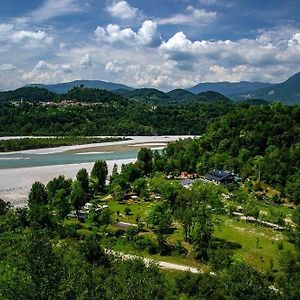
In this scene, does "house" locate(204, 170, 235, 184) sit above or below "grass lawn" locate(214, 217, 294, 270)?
above

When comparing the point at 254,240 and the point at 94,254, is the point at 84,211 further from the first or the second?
the point at 254,240

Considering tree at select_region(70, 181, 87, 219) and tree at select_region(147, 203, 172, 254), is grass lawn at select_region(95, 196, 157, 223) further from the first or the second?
tree at select_region(70, 181, 87, 219)

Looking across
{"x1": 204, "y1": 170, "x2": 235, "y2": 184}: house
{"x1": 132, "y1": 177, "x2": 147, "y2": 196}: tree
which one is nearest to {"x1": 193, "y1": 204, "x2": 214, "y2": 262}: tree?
{"x1": 132, "y1": 177, "x2": 147, "y2": 196}: tree

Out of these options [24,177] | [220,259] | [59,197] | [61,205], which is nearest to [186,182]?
[59,197]

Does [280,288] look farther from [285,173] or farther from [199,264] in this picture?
[285,173]

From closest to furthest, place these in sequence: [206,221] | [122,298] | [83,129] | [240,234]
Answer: [122,298] < [206,221] < [240,234] < [83,129]

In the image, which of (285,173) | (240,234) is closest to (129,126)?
(285,173)

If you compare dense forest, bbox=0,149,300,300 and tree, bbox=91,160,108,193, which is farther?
tree, bbox=91,160,108,193
